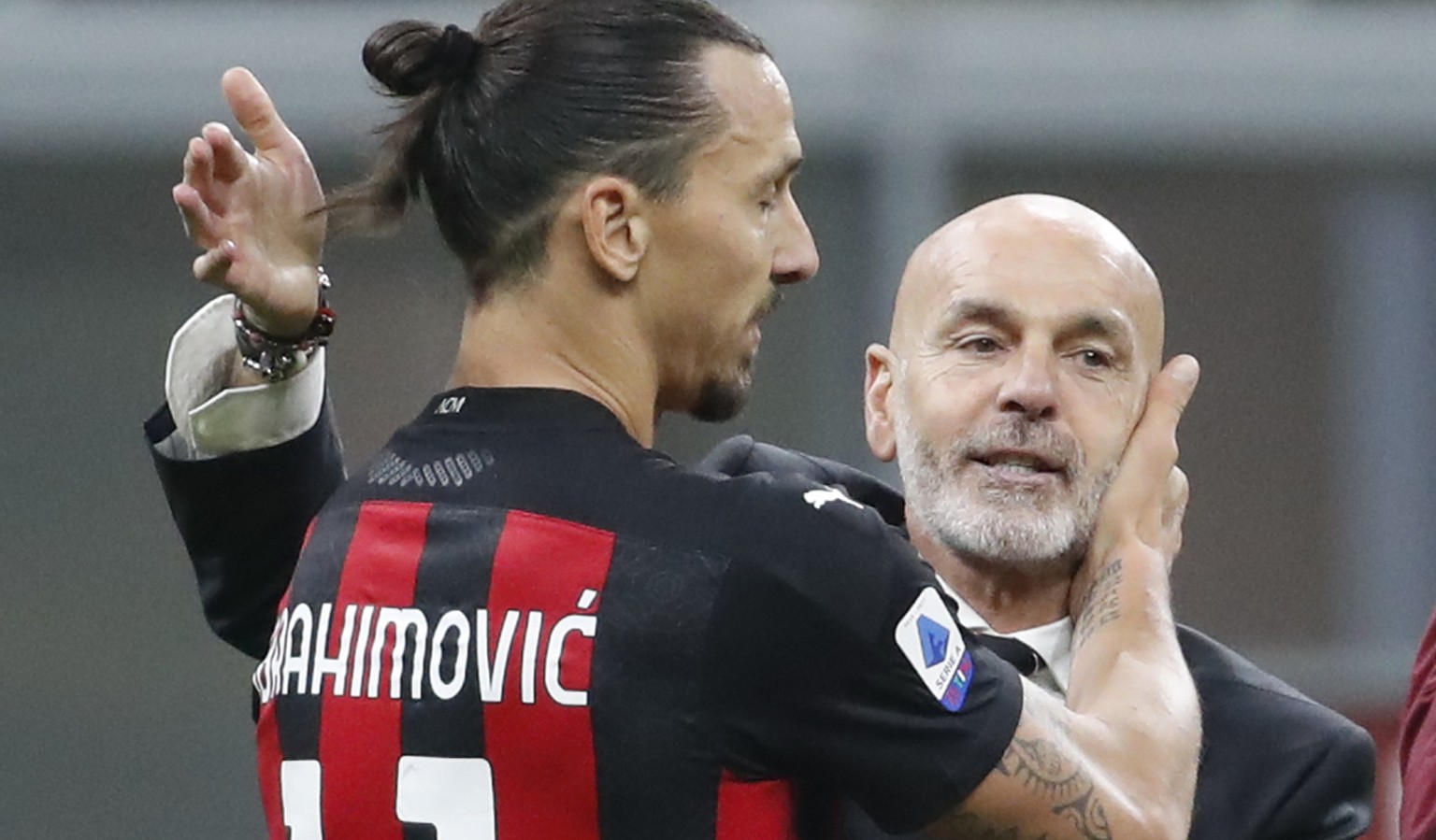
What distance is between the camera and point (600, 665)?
1941 mm

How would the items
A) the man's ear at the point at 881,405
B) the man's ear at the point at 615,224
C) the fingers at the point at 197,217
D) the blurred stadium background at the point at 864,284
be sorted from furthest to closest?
the blurred stadium background at the point at 864,284 → the man's ear at the point at 881,405 → the fingers at the point at 197,217 → the man's ear at the point at 615,224

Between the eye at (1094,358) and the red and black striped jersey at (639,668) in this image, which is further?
the eye at (1094,358)

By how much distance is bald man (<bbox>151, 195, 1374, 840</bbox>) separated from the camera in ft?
7.73

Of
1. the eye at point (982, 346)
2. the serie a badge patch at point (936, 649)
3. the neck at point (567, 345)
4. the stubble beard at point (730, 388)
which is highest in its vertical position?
the neck at point (567, 345)

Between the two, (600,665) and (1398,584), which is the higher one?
(600,665)

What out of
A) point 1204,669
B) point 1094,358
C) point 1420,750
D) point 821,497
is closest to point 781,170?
point 821,497

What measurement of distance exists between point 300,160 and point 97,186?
14.6ft

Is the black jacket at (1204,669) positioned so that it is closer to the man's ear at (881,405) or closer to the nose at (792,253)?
the man's ear at (881,405)

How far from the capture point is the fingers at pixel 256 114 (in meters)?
2.24

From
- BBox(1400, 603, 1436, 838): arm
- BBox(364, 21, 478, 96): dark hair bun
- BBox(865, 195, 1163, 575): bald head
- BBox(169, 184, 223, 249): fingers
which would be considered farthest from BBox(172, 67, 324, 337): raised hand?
BBox(1400, 603, 1436, 838): arm

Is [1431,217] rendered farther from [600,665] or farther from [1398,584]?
[600,665]

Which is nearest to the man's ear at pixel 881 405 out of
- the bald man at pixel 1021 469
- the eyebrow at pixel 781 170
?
the bald man at pixel 1021 469

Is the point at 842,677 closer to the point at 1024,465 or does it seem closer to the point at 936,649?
the point at 936,649

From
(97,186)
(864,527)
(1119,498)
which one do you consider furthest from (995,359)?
(97,186)
